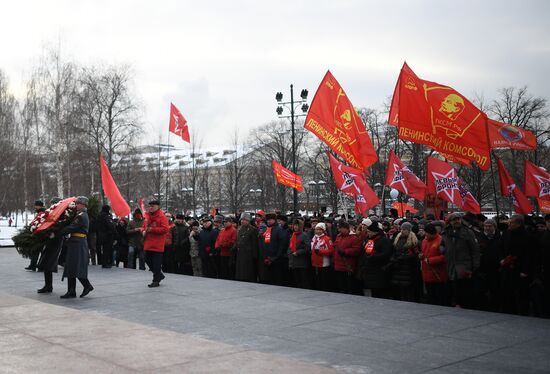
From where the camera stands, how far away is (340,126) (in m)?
14.9

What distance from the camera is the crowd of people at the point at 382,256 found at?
31.5 feet

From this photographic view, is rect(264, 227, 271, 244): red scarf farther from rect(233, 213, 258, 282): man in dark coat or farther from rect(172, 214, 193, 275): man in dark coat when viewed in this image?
rect(172, 214, 193, 275): man in dark coat

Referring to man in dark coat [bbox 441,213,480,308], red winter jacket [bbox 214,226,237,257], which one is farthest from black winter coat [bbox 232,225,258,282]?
man in dark coat [bbox 441,213,480,308]

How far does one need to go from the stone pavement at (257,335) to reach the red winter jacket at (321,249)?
0.82 m

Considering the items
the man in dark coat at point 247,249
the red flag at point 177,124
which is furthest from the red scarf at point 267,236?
the red flag at point 177,124

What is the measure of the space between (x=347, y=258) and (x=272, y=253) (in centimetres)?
228

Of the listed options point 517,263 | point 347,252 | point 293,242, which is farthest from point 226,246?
point 517,263

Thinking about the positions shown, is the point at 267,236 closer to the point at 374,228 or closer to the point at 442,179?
the point at 374,228

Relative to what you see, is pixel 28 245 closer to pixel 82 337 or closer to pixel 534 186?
pixel 82 337

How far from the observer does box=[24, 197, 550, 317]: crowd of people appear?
9.59 meters

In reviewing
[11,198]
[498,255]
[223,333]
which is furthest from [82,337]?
[11,198]

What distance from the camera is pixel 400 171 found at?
62.8 ft

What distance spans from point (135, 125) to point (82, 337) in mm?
41932

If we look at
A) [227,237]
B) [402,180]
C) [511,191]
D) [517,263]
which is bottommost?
[517,263]
